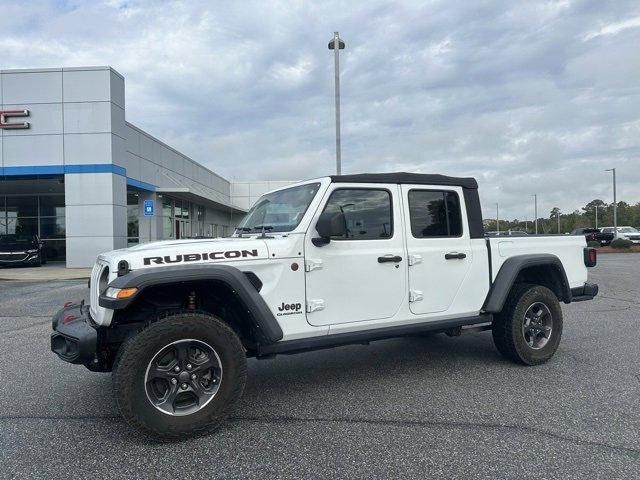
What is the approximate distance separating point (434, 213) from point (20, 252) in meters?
21.3

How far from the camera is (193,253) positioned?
136 inches

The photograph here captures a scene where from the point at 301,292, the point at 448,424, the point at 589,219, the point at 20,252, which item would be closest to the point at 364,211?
the point at 301,292

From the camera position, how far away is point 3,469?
294 cm

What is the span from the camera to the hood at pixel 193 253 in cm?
333

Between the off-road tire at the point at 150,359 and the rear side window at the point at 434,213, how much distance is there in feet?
6.55

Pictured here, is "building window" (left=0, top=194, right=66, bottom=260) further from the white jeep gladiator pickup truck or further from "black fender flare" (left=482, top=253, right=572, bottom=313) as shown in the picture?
"black fender flare" (left=482, top=253, right=572, bottom=313)

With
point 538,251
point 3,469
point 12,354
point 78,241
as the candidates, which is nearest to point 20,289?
point 78,241

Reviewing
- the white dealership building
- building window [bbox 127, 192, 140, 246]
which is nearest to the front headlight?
the white dealership building

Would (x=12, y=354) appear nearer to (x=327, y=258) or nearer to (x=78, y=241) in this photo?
(x=327, y=258)

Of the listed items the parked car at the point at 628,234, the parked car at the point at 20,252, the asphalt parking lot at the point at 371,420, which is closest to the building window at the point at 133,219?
the parked car at the point at 20,252

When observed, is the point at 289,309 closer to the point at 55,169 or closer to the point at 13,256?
the point at 55,169

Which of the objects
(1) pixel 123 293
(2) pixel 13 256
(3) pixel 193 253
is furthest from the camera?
(2) pixel 13 256

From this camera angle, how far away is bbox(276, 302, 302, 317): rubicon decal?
12.0ft

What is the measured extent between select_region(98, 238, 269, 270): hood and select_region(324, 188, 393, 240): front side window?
29.4 inches
